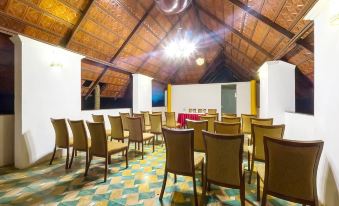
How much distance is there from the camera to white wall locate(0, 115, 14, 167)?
11.5 ft

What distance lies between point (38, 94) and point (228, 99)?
792 cm

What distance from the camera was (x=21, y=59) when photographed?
3387mm

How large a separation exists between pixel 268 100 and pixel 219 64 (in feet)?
20.6

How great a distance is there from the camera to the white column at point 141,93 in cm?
779

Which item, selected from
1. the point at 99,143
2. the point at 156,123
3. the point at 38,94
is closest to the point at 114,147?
the point at 99,143

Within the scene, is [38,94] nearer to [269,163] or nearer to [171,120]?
[171,120]

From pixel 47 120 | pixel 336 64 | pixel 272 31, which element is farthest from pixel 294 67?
pixel 47 120

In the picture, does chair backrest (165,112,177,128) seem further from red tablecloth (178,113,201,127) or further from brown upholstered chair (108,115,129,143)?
brown upholstered chair (108,115,129,143)

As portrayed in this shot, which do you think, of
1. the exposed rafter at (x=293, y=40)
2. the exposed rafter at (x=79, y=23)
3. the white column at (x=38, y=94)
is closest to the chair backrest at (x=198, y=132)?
the exposed rafter at (x=293, y=40)

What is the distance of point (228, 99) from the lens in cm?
939

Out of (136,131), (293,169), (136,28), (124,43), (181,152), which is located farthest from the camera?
(124,43)

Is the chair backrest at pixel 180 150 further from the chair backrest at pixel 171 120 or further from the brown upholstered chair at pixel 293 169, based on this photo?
the chair backrest at pixel 171 120

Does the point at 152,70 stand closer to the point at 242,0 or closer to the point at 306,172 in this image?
the point at 242,0

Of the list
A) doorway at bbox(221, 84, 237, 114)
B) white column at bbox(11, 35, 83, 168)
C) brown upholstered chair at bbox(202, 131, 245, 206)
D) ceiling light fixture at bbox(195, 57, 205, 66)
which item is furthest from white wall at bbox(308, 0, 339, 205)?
doorway at bbox(221, 84, 237, 114)
